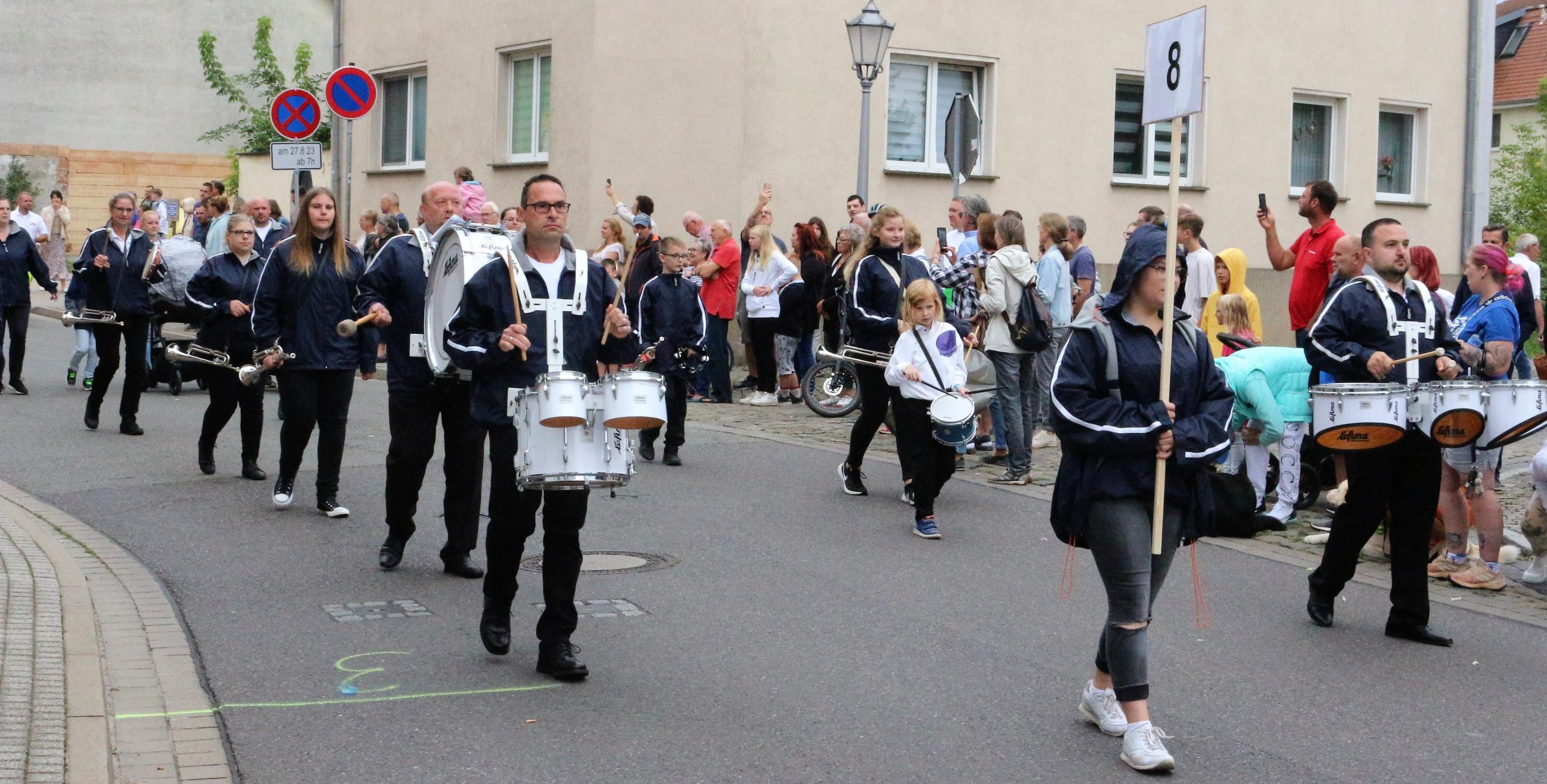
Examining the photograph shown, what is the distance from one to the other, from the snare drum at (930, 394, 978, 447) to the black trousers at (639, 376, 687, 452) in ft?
9.62

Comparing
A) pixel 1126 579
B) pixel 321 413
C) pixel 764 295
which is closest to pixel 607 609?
pixel 1126 579

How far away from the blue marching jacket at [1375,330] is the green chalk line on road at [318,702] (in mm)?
3856

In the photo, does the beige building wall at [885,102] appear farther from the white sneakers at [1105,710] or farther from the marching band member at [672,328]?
the white sneakers at [1105,710]

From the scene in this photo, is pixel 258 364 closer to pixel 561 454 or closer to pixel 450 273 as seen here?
pixel 450 273

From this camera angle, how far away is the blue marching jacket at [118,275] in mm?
14266

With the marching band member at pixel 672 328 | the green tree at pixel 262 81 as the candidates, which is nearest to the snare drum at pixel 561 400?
the marching band member at pixel 672 328

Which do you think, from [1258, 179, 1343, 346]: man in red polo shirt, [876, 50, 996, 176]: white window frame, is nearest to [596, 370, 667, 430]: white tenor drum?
[1258, 179, 1343, 346]: man in red polo shirt

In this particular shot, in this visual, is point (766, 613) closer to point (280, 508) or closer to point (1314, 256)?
point (280, 508)

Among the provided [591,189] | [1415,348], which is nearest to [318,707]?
[1415,348]

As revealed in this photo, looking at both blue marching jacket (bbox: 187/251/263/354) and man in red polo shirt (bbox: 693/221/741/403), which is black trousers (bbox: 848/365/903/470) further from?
man in red polo shirt (bbox: 693/221/741/403)

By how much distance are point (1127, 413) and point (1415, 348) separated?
2.68m

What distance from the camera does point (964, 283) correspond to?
1304cm

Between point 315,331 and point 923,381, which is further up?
point 315,331

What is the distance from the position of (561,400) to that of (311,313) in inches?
171
